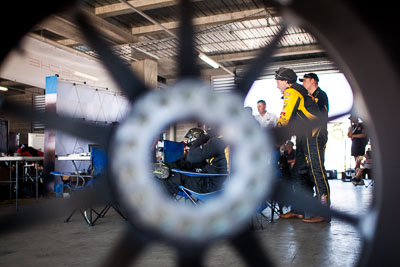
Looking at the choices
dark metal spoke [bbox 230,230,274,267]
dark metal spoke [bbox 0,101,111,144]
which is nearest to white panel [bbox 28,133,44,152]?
dark metal spoke [bbox 0,101,111,144]

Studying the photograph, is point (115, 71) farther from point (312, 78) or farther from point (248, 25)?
point (248, 25)

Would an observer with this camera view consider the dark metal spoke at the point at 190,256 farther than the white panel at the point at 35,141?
No

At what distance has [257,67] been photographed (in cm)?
59

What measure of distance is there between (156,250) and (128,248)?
1.34 metres

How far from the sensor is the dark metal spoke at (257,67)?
1.90ft

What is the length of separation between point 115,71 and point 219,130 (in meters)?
0.19

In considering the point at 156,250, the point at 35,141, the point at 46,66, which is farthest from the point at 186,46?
the point at 35,141

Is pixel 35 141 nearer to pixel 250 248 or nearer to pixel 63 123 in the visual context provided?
pixel 63 123

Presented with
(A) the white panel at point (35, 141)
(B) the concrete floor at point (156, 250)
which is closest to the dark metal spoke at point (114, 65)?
(B) the concrete floor at point (156, 250)

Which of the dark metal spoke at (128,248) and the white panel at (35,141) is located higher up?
the white panel at (35,141)

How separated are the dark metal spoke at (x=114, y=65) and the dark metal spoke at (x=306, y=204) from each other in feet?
0.94

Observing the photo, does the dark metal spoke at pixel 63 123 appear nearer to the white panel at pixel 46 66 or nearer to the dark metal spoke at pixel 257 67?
the dark metal spoke at pixel 257 67

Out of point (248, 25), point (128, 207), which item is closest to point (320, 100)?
point (128, 207)

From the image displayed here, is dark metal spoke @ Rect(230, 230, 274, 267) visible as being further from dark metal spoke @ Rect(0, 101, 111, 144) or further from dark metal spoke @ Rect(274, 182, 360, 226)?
dark metal spoke @ Rect(0, 101, 111, 144)
